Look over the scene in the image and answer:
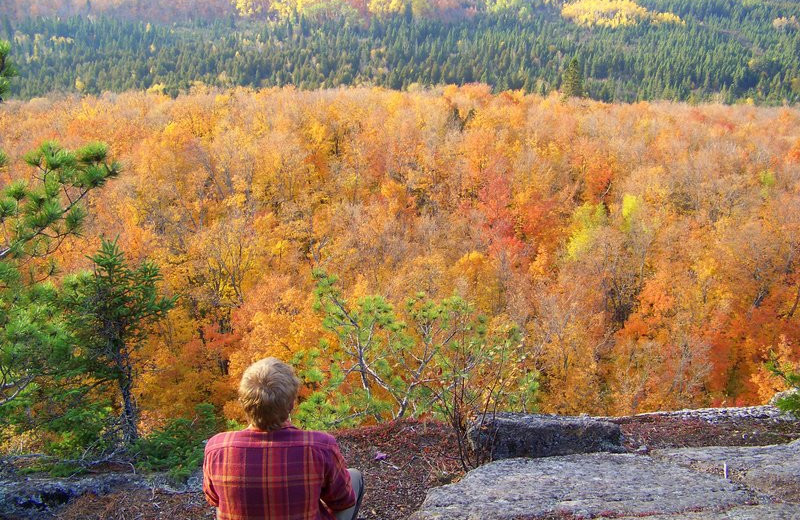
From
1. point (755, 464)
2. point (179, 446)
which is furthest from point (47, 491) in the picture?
point (755, 464)

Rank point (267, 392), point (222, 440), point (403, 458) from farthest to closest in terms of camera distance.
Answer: point (403, 458), point (222, 440), point (267, 392)

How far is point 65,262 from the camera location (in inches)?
886

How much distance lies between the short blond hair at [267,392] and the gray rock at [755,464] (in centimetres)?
449

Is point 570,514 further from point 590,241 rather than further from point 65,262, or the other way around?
point 590,241

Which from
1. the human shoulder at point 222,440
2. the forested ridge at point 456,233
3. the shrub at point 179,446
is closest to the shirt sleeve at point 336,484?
the human shoulder at point 222,440

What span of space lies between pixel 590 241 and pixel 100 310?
101 feet

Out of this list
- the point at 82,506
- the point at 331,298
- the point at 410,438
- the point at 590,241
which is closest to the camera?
the point at 82,506

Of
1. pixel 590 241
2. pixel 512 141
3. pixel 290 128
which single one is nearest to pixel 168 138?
pixel 290 128

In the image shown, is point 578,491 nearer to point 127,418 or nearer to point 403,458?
point 403,458

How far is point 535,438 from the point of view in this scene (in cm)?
605

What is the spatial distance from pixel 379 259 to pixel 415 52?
77.7 metres

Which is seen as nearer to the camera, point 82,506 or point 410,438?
point 82,506

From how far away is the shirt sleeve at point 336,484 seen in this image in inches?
120

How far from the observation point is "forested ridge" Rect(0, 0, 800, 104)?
77.4 m
